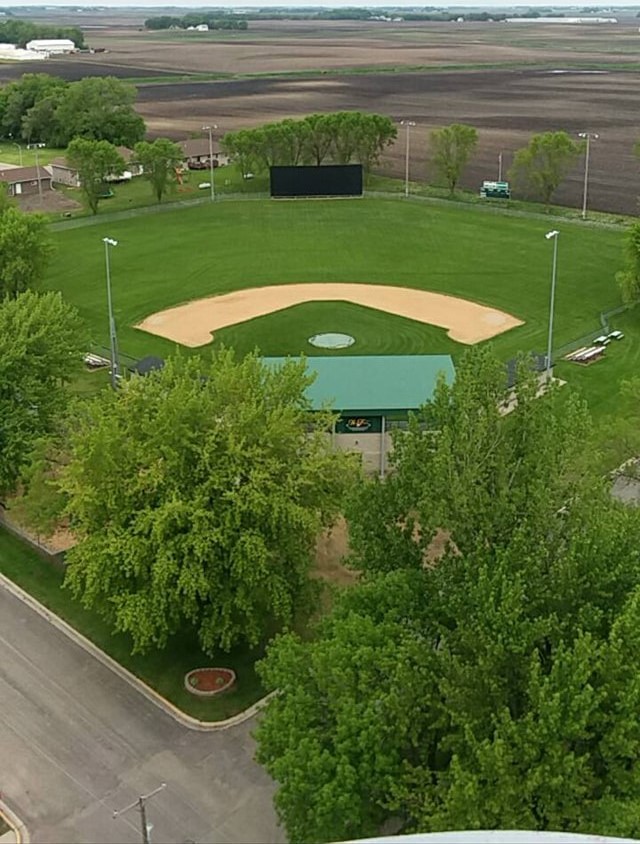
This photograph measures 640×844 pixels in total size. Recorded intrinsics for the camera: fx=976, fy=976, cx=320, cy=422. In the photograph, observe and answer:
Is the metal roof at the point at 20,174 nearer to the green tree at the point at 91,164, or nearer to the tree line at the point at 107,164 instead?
the tree line at the point at 107,164

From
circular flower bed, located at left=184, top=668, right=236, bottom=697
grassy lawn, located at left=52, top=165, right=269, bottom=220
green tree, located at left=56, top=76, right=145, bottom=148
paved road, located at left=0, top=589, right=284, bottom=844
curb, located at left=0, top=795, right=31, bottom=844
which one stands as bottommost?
curb, located at left=0, top=795, right=31, bottom=844

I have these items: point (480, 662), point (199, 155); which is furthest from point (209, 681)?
point (199, 155)

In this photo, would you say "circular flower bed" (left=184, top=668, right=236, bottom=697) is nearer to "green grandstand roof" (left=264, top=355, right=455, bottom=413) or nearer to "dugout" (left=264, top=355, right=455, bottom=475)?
"dugout" (left=264, top=355, right=455, bottom=475)

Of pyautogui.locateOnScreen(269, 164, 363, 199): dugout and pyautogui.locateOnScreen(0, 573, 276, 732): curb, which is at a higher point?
pyautogui.locateOnScreen(269, 164, 363, 199): dugout

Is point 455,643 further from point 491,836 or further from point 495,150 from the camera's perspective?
point 495,150

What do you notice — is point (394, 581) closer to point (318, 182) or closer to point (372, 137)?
point (318, 182)

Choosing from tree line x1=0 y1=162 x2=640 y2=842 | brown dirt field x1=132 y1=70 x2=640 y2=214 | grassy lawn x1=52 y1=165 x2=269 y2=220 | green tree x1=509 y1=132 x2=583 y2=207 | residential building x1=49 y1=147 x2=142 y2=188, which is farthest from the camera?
brown dirt field x1=132 y1=70 x2=640 y2=214

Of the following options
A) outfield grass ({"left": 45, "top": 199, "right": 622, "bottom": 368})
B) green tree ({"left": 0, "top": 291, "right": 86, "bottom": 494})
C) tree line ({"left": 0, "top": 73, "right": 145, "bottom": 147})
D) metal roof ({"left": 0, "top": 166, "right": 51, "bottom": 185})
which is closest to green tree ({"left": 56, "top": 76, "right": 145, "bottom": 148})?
tree line ({"left": 0, "top": 73, "right": 145, "bottom": 147})
